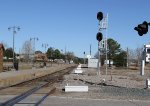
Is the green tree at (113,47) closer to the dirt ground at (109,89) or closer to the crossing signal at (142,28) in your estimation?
the dirt ground at (109,89)

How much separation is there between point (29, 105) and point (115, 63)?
12152 centimetres

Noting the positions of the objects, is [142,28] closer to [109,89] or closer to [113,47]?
[109,89]

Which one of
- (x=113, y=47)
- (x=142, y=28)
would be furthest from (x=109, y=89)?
(x=113, y=47)

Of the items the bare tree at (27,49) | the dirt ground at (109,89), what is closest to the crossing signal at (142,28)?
the dirt ground at (109,89)

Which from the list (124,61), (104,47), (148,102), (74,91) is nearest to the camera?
(148,102)

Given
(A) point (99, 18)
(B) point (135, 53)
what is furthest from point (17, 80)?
(B) point (135, 53)

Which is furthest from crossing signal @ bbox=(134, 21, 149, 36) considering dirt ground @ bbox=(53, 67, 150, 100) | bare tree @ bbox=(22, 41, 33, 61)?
bare tree @ bbox=(22, 41, 33, 61)

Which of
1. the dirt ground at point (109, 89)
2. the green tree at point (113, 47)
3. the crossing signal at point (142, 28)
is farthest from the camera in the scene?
the green tree at point (113, 47)

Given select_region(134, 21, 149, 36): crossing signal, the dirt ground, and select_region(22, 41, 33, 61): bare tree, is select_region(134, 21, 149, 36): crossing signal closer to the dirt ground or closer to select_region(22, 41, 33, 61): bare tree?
the dirt ground

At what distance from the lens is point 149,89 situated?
→ 91.5ft

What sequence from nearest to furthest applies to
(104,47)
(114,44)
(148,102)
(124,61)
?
(148,102), (104,47), (124,61), (114,44)

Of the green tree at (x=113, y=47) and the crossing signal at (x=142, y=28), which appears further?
the green tree at (x=113, y=47)

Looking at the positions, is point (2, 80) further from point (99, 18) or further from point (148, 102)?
point (148, 102)

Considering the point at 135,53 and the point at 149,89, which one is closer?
Result: the point at 149,89
